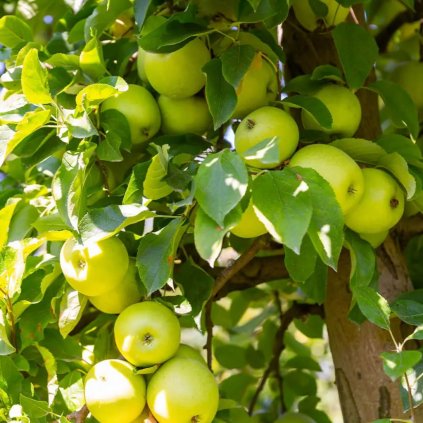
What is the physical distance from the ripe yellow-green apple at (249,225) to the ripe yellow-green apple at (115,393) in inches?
8.0

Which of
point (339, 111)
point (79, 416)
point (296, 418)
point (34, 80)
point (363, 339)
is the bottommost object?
point (296, 418)

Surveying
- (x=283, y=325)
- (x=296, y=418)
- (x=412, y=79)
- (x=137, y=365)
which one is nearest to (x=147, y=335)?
(x=137, y=365)

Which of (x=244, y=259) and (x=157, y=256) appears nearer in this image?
(x=157, y=256)

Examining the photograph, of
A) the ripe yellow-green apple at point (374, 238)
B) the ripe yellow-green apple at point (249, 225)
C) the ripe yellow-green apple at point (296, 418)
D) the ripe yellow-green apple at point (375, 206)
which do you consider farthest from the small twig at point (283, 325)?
the ripe yellow-green apple at point (249, 225)

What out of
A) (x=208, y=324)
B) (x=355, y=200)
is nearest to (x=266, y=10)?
(x=355, y=200)

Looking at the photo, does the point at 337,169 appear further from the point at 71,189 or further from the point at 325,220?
the point at 71,189

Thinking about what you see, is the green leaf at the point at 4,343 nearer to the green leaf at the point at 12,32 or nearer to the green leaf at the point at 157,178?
→ the green leaf at the point at 157,178

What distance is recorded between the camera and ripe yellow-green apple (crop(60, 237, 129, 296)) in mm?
882

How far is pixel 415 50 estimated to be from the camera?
166cm

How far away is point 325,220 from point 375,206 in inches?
6.7

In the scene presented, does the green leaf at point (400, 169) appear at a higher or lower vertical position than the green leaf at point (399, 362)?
higher

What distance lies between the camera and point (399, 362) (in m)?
0.77

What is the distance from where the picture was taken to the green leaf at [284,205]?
29.8 inches

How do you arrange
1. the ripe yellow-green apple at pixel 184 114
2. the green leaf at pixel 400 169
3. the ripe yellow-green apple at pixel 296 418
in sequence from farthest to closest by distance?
the ripe yellow-green apple at pixel 296 418, the ripe yellow-green apple at pixel 184 114, the green leaf at pixel 400 169
